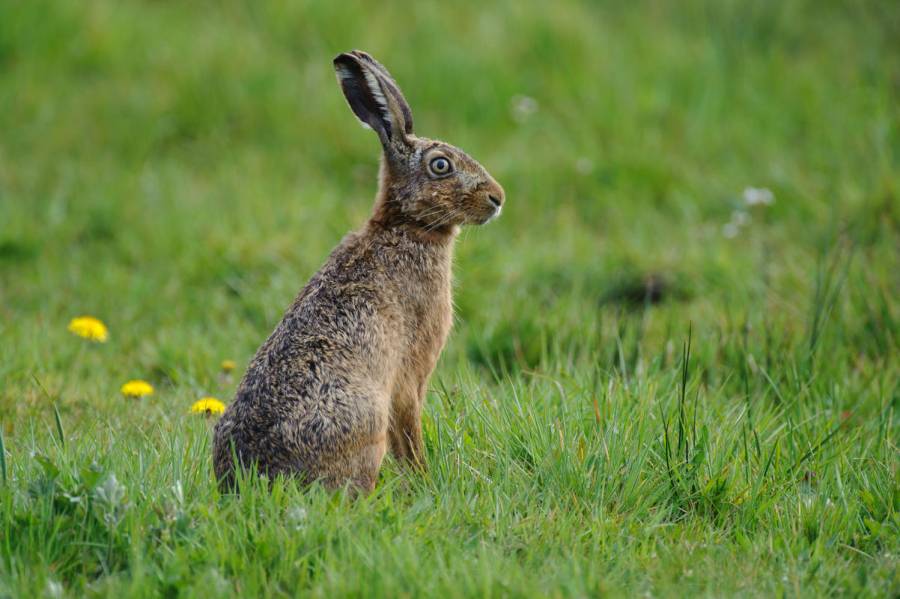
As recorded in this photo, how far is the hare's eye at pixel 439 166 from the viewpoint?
190 inches

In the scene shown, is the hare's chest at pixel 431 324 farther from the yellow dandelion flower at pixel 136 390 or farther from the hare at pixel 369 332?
the yellow dandelion flower at pixel 136 390

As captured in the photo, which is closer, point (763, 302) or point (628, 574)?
point (628, 574)

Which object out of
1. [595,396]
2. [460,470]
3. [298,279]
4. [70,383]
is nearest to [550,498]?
[460,470]

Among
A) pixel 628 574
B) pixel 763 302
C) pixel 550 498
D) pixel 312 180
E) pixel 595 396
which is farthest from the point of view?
pixel 312 180

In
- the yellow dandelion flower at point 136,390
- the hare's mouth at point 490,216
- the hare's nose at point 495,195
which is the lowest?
the yellow dandelion flower at point 136,390

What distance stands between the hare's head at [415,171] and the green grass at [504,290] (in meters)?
0.80

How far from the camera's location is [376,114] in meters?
4.86

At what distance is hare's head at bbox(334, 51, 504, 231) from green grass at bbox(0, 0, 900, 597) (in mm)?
801

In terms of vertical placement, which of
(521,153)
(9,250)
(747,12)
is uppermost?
(747,12)

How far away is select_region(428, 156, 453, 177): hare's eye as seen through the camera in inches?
190

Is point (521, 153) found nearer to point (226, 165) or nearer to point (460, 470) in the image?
point (226, 165)

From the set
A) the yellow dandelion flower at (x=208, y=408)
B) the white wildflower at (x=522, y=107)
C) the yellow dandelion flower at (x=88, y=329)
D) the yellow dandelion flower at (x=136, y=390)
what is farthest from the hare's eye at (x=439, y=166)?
the white wildflower at (x=522, y=107)

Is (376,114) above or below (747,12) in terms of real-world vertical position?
below

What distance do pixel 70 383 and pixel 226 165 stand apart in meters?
3.46
